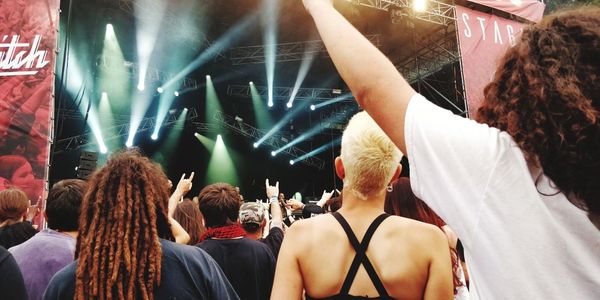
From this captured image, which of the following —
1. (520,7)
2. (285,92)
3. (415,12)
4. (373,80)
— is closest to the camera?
(373,80)

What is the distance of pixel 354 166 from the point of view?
5.18 ft

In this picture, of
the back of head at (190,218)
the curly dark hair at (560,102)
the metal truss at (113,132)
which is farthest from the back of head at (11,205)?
the metal truss at (113,132)

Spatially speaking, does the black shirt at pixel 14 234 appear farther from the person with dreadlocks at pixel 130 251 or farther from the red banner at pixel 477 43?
the red banner at pixel 477 43

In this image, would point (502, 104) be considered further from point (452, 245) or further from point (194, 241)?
point (194, 241)

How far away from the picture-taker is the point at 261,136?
18.3 meters

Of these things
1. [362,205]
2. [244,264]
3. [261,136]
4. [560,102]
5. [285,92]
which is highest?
[285,92]

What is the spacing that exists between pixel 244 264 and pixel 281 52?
10.7 meters

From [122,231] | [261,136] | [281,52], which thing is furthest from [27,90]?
[261,136]

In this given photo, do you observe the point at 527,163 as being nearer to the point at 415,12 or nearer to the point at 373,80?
the point at 373,80

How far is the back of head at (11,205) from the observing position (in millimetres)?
2990

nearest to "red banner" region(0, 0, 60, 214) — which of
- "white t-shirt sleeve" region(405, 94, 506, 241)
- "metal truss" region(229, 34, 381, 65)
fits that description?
"white t-shirt sleeve" region(405, 94, 506, 241)

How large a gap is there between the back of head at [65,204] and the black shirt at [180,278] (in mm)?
864

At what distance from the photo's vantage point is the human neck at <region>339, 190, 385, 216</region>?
1563 mm

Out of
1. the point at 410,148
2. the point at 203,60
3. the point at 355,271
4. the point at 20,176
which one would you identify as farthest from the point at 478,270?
the point at 203,60
